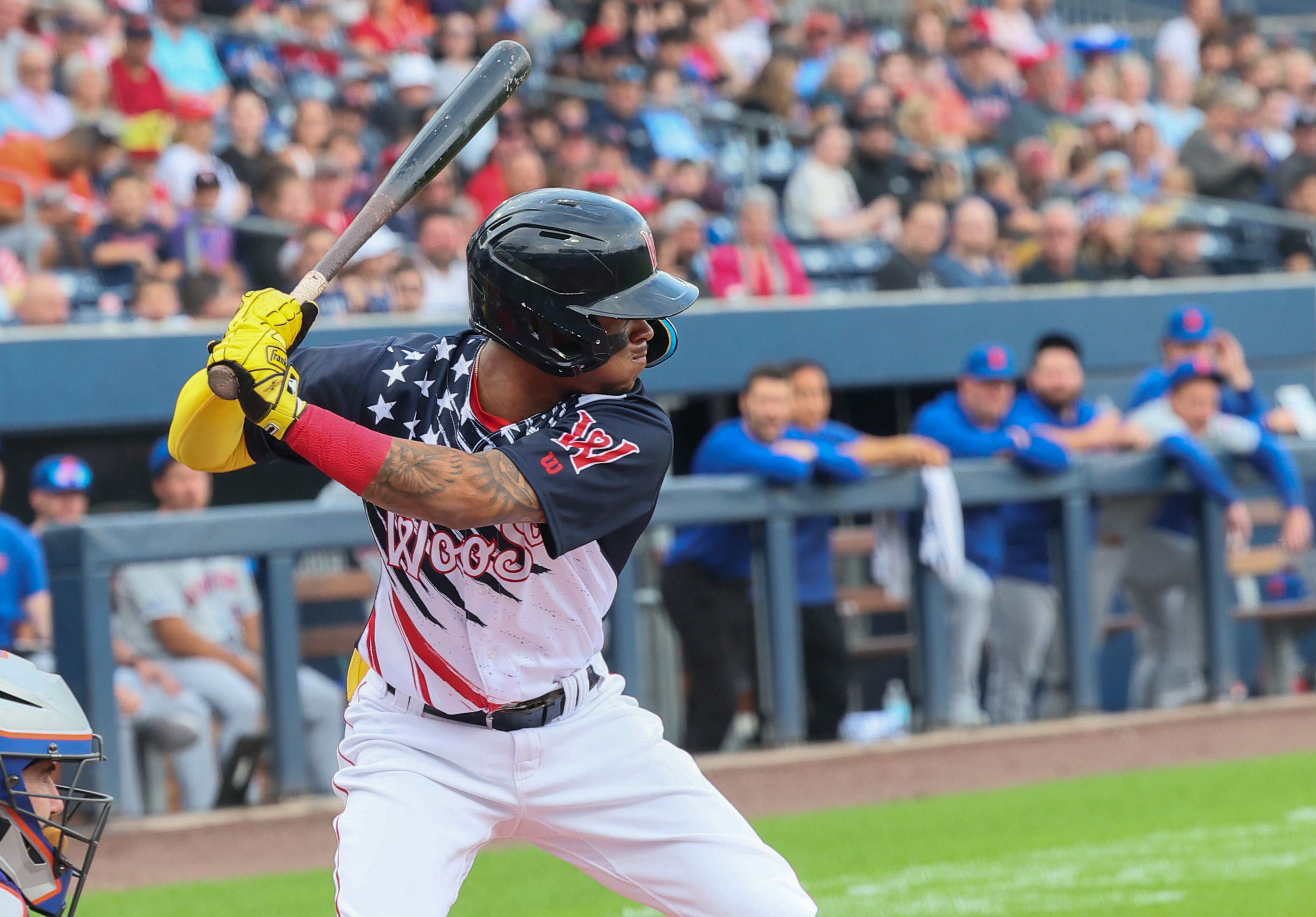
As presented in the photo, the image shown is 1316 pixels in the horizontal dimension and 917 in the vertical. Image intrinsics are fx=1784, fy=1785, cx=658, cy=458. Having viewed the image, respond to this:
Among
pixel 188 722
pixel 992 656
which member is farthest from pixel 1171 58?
pixel 188 722

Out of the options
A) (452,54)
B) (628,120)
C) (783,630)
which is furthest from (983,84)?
(783,630)

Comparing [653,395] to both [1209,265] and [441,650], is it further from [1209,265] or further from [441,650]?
[441,650]

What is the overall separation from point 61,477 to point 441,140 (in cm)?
399

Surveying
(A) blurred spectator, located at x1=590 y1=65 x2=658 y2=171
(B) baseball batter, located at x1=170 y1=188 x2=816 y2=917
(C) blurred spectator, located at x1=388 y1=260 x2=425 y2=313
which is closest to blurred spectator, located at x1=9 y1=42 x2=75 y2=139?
(C) blurred spectator, located at x1=388 y1=260 x2=425 y2=313

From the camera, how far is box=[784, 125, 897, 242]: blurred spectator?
420 inches

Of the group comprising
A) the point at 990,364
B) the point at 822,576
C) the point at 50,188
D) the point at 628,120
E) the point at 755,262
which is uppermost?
the point at 628,120

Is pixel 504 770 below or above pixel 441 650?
below

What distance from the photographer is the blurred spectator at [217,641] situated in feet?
21.1

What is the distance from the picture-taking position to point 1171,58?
14.4 m

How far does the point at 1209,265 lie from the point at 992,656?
487cm

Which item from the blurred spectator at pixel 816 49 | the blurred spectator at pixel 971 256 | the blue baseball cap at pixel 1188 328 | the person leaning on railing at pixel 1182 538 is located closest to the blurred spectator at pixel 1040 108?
the blurred spectator at pixel 816 49

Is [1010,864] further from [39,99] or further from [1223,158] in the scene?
[1223,158]

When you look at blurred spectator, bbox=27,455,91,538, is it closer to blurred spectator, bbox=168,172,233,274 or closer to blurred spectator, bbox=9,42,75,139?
blurred spectator, bbox=168,172,233,274

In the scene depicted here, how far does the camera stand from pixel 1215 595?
845 centimetres
